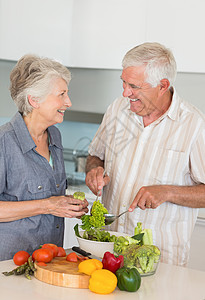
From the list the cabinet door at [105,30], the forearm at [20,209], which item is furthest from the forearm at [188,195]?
the cabinet door at [105,30]

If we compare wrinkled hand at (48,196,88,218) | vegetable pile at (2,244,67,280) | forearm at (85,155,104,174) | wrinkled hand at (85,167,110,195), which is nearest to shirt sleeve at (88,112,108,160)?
forearm at (85,155,104,174)

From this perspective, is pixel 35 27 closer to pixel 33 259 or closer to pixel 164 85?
pixel 164 85

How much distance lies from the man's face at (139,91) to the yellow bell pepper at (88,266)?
0.82 meters

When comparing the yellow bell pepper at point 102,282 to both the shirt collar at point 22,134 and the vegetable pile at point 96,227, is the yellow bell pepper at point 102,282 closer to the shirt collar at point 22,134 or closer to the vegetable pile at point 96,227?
the vegetable pile at point 96,227

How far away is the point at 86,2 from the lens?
3.43 metres

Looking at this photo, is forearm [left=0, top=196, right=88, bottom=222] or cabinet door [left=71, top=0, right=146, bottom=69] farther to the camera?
cabinet door [left=71, top=0, right=146, bottom=69]

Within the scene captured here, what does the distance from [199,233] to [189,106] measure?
1173 millimetres

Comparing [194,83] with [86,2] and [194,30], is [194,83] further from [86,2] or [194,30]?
[86,2]

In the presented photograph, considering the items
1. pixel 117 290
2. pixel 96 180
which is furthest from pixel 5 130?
pixel 117 290

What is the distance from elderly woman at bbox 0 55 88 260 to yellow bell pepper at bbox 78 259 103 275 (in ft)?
1.04

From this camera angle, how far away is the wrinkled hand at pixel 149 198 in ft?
6.32

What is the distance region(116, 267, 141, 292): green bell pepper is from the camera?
1476 mm

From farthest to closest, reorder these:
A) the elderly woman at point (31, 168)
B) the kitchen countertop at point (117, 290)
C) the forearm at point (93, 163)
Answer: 1. the forearm at point (93, 163)
2. the elderly woman at point (31, 168)
3. the kitchen countertop at point (117, 290)

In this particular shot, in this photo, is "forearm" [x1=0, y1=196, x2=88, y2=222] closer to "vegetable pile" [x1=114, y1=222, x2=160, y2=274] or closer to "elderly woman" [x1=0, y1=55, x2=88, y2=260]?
"elderly woman" [x1=0, y1=55, x2=88, y2=260]
